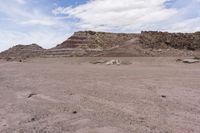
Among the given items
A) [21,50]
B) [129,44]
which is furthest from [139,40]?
[21,50]

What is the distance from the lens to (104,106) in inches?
342

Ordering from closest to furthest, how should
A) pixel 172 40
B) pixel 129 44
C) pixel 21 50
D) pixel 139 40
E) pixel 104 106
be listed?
pixel 104 106
pixel 129 44
pixel 139 40
pixel 172 40
pixel 21 50

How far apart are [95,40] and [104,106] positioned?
27.5 meters

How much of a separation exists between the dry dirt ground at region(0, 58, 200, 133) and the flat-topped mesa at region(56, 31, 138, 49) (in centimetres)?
2131

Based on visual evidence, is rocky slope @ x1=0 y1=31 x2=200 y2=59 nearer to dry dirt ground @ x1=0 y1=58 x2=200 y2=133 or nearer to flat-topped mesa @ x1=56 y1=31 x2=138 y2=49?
flat-topped mesa @ x1=56 y1=31 x2=138 y2=49

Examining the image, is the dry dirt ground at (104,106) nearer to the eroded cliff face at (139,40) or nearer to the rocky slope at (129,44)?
the rocky slope at (129,44)

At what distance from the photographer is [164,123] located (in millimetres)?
6945

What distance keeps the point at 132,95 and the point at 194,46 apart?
22.8 meters

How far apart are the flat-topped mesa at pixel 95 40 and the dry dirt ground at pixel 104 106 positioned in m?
21.3

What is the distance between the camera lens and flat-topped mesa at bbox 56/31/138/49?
1373 inches

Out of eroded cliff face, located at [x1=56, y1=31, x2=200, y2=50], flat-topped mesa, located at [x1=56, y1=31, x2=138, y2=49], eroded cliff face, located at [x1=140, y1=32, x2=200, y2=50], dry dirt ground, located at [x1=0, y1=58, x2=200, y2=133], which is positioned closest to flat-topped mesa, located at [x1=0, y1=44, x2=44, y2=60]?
flat-topped mesa, located at [x1=56, y1=31, x2=138, y2=49]

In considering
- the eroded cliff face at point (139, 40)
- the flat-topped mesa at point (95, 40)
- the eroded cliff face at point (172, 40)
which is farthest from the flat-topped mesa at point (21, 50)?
the eroded cliff face at point (172, 40)

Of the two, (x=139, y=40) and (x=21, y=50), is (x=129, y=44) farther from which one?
(x=21, y=50)

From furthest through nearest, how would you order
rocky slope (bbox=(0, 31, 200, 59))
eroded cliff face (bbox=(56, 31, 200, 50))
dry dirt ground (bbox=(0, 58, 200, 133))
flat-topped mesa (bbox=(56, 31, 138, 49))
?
flat-topped mesa (bbox=(56, 31, 138, 49)) < eroded cliff face (bbox=(56, 31, 200, 50)) < rocky slope (bbox=(0, 31, 200, 59)) < dry dirt ground (bbox=(0, 58, 200, 133))
